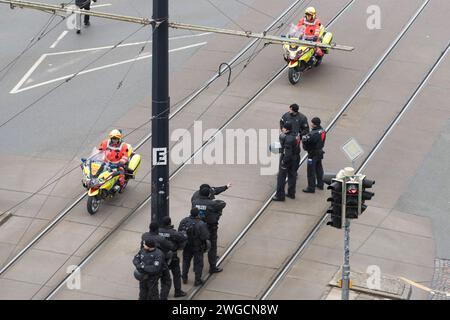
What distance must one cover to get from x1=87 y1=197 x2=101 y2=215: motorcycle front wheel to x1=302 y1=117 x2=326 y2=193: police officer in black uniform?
4355 millimetres

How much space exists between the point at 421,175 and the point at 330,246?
399 centimetres

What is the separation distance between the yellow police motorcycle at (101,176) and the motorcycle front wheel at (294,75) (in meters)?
6.37

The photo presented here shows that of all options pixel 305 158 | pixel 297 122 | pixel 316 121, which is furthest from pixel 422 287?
pixel 305 158

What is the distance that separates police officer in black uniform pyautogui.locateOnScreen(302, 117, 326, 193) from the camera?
2519cm

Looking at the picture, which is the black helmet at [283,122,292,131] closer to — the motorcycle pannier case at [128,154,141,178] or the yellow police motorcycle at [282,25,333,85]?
the motorcycle pannier case at [128,154,141,178]

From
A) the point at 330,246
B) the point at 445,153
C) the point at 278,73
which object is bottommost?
the point at 330,246

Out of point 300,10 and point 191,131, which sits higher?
point 300,10

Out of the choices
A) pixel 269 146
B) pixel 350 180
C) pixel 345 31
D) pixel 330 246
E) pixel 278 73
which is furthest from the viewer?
pixel 345 31

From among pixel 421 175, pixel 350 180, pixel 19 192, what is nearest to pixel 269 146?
pixel 421 175

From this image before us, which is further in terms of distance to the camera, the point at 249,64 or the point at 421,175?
the point at 249,64

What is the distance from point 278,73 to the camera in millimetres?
31453

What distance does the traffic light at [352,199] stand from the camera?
19.9 metres

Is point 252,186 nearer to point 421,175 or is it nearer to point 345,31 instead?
point 421,175

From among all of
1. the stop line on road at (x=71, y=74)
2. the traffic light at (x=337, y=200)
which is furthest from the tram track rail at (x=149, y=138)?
the traffic light at (x=337, y=200)
